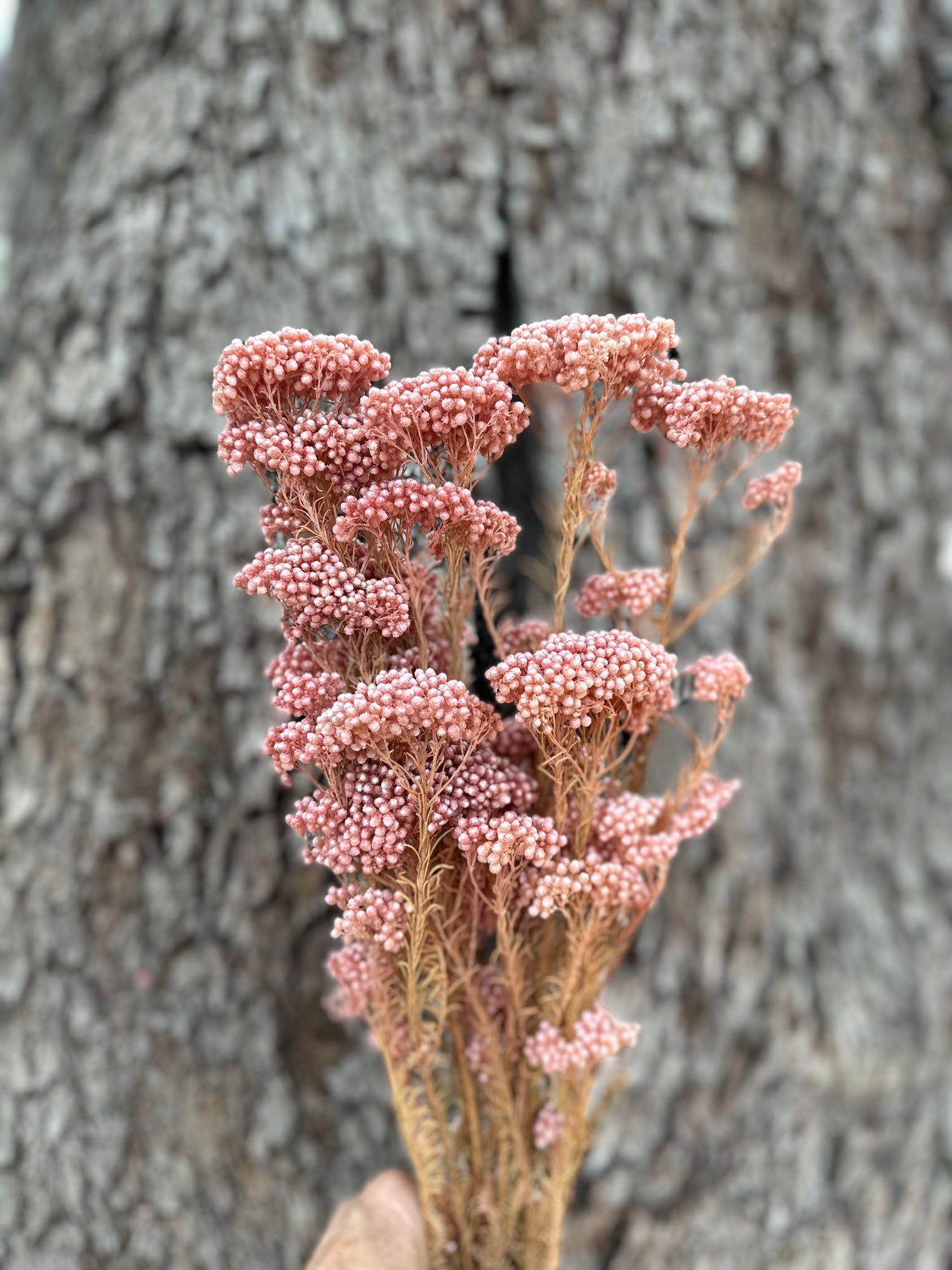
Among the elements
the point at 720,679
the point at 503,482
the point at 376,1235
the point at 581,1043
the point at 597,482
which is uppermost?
the point at 503,482

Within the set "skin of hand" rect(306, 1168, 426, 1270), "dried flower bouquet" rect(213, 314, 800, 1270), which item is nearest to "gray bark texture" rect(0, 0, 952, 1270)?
"skin of hand" rect(306, 1168, 426, 1270)

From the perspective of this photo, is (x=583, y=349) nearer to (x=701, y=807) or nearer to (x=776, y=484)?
(x=776, y=484)

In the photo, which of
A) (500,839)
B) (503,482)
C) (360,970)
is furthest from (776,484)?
(503,482)

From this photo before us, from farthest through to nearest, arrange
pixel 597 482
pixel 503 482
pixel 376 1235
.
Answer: pixel 503 482 < pixel 376 1235 < pixel 597 482

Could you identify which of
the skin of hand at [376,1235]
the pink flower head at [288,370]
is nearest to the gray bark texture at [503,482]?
the skin of hand at [376,1235]

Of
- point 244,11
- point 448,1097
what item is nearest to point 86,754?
point 448,1097

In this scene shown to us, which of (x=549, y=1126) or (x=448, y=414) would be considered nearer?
(x=448, y=414)

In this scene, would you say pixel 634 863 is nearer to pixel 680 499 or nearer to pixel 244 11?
pixel 680 499
